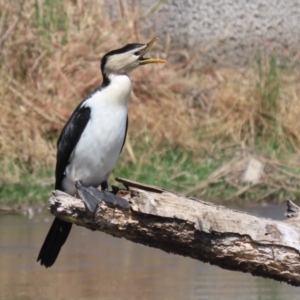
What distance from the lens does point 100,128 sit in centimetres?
566

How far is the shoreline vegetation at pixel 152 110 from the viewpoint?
27.0 feet

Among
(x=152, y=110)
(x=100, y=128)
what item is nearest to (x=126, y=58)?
(x=100, y=128)

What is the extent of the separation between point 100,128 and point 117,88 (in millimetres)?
239

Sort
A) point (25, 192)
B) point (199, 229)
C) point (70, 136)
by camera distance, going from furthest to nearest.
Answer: point (25, 192) < point (70, 136) < point (199, 229)

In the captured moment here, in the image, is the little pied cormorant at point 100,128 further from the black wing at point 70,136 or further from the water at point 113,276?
the water at point 113,276

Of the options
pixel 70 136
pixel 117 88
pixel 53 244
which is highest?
pixel 117 88

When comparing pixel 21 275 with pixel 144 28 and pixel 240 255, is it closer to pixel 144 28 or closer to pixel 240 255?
pixel 240 255

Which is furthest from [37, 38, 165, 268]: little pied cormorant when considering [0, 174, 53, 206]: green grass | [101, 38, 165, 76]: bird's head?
[0, 174, 53, 206]: green grass

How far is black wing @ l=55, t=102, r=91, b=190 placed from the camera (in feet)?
18.7

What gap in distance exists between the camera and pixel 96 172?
18.9ft

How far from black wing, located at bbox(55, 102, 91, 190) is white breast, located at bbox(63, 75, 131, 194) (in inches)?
1.1

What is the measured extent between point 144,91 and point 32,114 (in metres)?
1.26

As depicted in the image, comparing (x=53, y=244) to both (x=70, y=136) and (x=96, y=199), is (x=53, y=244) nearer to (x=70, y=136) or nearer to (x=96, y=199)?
(x=70, y=136)

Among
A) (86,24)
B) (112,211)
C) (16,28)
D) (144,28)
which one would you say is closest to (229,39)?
(144,28)
